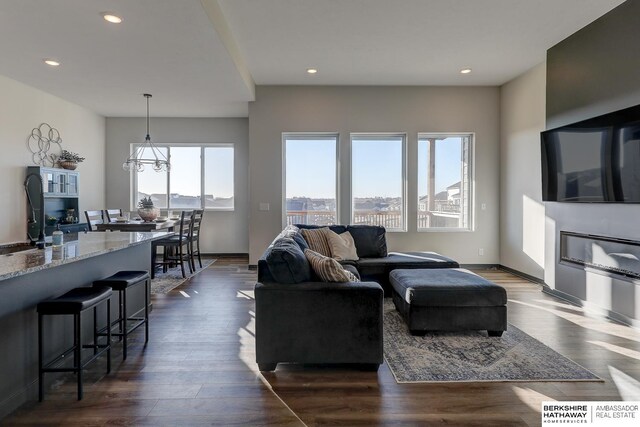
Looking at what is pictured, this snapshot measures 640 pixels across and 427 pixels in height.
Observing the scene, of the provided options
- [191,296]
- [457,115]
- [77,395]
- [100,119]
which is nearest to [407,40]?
[457,115]

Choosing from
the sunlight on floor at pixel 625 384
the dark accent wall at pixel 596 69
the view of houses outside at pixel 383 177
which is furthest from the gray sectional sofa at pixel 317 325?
the view of houses outside at pixel 383 177

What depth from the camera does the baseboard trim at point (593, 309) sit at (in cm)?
326

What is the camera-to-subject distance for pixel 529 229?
5047mm

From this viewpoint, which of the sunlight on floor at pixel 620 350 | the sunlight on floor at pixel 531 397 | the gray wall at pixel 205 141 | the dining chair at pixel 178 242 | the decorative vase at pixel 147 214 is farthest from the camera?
the gray wall at pixel 205 141

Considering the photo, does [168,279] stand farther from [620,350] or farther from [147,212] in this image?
[620,350]

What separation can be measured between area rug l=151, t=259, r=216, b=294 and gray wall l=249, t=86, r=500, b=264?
1159 mm

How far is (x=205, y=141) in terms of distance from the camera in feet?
23.6

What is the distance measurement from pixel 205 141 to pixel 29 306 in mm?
5578

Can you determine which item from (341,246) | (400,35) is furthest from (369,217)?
(400,35)

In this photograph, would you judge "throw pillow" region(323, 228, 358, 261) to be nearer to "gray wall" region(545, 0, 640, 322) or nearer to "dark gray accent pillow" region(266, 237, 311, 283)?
"dark gray accent pillow" region(266, 237, 311, 283)

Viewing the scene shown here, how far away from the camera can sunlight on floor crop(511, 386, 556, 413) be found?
1.99 metres

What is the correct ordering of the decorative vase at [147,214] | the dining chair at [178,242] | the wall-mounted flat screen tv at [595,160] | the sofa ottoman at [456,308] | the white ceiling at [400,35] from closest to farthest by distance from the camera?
the sofa ottoman at [456,308]
the wall-mounted flat screen tv at [595,160]
the white ceiling at [400,35]
the decorative vase at [147,214]
the dining chair at [178,242]

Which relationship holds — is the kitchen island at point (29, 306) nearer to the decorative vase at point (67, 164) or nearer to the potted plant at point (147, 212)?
the potted plant at point (147, 212)

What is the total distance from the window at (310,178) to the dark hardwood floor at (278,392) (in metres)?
3.20
